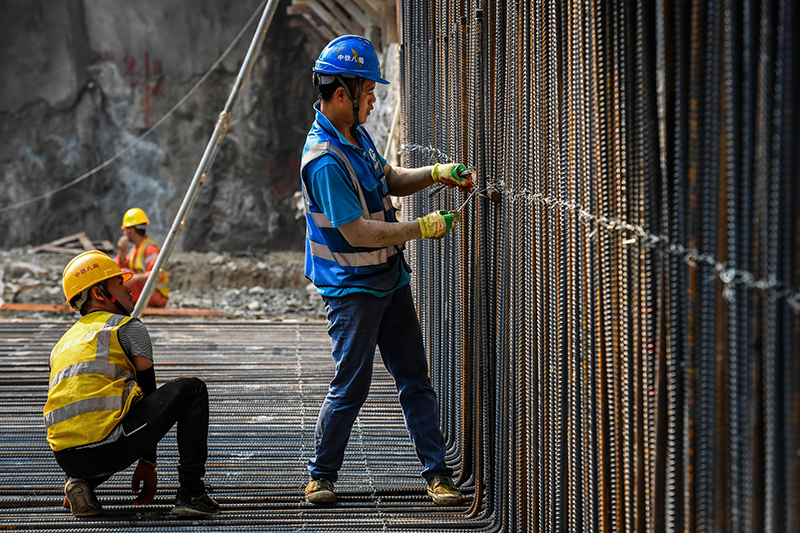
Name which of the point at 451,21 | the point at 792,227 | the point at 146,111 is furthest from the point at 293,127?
the point at 792,227

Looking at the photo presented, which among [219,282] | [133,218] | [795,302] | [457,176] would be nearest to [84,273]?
[457,176]

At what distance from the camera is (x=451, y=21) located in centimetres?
413

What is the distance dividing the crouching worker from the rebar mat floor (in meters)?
0.16

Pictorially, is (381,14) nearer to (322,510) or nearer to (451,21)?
(451,21)

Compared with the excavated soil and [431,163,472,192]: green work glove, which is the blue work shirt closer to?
[431,163,472,192]: green work glove

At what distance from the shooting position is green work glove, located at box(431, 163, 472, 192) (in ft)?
11.8

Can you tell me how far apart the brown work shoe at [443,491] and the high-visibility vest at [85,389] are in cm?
136

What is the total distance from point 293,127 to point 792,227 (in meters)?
18.8

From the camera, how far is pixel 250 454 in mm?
4457

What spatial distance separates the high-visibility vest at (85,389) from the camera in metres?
3.46

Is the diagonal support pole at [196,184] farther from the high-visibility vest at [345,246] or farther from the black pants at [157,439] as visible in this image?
the high-visibility vest at [345,246]

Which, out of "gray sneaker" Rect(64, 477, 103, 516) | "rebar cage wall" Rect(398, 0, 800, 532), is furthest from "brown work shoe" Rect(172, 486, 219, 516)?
"rebar cage wall" Rect(398, 0, 800, 532)

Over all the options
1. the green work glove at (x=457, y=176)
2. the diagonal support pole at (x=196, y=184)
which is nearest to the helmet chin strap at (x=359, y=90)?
the green work glove at (x=457, y=176)

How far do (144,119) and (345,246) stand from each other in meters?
16.9
